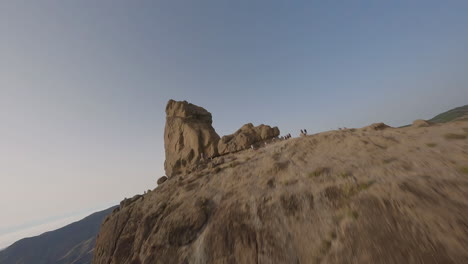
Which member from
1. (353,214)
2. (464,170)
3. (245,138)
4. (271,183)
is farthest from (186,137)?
(464,170)

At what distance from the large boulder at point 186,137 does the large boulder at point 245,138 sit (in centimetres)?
241

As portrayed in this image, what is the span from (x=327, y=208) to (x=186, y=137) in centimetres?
3562

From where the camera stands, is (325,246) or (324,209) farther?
(324,209)

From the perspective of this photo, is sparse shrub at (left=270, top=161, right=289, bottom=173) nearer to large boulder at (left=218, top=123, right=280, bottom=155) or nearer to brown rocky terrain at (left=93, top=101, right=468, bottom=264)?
brown rocky terrain at (left=93, top=101, right=468, bottom=264)

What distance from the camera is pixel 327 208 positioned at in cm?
1242

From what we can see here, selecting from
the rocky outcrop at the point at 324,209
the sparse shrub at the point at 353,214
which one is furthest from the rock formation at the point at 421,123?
the sparse shrub at the point at 353,214

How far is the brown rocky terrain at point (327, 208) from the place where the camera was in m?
9.12

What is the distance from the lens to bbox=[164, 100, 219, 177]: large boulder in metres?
40.5

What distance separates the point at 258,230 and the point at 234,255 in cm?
229

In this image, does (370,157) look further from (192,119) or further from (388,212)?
(192,119)

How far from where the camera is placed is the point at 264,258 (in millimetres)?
11672

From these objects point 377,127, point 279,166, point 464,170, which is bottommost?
point 464,170

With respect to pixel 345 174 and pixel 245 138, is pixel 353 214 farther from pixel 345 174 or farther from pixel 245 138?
pixel 245 138

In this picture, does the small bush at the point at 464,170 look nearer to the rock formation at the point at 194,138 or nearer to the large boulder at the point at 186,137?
the rock formation at the point at 194,138
